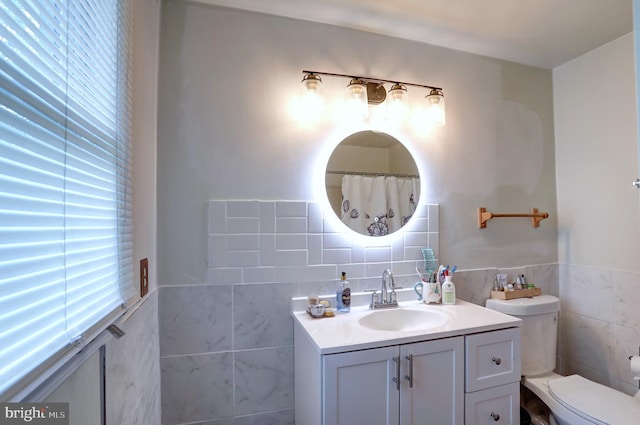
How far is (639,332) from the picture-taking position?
1704mm

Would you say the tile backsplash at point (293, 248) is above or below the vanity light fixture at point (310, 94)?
below

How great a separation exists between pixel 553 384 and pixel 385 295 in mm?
967

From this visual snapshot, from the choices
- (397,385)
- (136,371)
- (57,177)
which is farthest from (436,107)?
(136,371)

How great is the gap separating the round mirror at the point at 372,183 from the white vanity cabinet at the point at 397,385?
661mm

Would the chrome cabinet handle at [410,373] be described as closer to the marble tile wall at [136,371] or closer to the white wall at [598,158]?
the marble tile wall at [136,371]

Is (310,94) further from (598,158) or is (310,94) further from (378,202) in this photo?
(598,158)

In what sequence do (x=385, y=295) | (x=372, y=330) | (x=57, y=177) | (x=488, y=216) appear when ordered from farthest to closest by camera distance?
(x=488, y=216), (x=385, y=295), (x=372, y=330), (x=57, y=177)

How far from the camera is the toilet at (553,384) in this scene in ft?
4.35

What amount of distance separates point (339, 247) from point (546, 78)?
196 centimetres

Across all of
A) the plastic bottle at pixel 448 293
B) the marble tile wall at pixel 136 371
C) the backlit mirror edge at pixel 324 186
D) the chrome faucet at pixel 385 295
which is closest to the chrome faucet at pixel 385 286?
the chrome faucet at pixel 385 295

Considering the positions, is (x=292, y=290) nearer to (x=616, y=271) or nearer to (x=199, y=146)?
(x=199, y=146)

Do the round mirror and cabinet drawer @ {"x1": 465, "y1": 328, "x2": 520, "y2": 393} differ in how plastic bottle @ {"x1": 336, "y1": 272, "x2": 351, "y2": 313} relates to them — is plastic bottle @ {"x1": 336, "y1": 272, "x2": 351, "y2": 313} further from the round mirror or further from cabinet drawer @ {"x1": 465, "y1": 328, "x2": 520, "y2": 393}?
cabinet drawer @ {"x1": 465, "y1": 328, "x2": 520, "y2": 393}

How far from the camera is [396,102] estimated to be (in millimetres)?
1676

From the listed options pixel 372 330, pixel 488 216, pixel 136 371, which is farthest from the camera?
pixel 488 216
